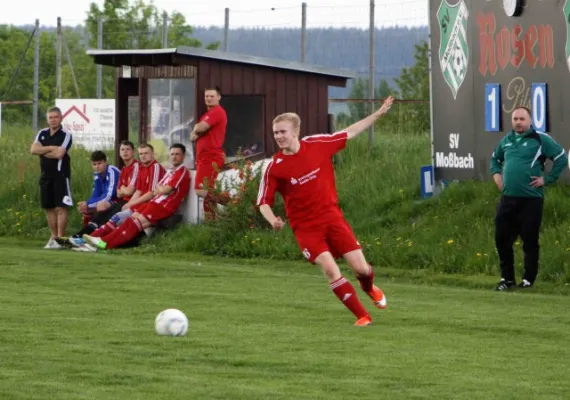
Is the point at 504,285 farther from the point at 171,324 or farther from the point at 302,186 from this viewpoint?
the point at 171,324

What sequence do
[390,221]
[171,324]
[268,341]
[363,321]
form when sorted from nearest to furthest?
[268,341], [171,324], [363,321], [390,221]

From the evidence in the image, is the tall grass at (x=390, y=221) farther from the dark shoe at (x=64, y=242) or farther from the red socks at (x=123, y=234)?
the dark shoe at (x=64, y=242)

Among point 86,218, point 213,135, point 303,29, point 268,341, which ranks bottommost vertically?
point 268,341

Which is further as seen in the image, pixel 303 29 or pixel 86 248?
pixel 303 29

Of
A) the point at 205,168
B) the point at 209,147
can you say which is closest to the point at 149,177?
the point at 205,168

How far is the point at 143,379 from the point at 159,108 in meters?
16.2

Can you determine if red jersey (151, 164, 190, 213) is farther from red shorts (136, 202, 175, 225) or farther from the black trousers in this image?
the black trousers

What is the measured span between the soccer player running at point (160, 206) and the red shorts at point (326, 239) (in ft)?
31.8

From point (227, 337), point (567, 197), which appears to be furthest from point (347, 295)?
point (567, 197)

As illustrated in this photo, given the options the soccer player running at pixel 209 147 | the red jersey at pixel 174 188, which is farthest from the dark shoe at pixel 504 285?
the red jersey at pixel 174 188

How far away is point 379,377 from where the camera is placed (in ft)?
28.5

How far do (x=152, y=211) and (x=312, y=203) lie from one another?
10.1 meters

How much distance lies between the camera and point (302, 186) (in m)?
11.9

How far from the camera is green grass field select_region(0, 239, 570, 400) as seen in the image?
27.2ft
